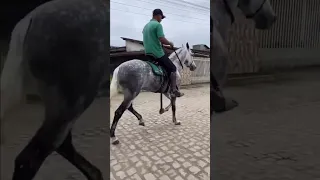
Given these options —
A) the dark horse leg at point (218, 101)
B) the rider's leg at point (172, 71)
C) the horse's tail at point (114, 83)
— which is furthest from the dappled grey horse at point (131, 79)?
the dark horse leg at point (218, 101)

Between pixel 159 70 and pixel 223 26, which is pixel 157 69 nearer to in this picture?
pixel 159 70

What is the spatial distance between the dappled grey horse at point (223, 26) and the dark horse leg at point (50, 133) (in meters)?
0.44

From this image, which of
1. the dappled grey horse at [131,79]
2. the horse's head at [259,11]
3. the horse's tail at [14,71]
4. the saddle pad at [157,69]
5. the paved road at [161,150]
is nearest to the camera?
the horse's tail at [14,71]

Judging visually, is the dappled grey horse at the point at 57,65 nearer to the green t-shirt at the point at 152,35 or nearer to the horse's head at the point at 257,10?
the horse's head at the point at 257,10

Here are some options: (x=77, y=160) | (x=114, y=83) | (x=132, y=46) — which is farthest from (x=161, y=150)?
(x=132, y=46)

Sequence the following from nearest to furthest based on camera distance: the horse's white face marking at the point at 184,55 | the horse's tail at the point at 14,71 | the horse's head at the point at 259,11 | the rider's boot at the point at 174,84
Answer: the horse's tail at the point at 14,71, the horse's head at the point at 259,11, the rider's boot at the point at 174,84, the horse's white face marking at the point at 184,55

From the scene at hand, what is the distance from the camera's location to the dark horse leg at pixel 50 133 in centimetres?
62

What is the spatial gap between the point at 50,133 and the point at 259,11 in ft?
2.21

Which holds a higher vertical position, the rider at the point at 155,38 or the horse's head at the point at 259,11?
the rider at the point at 155,38

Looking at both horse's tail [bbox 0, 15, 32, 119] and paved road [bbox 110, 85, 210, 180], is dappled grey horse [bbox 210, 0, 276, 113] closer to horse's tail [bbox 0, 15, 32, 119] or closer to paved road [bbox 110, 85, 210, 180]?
horse's tail [bbox 0, 15, 32, 119]

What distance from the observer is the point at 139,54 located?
16.6 ft

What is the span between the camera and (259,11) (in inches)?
30.9

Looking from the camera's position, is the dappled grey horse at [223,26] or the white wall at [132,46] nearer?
the dappled grey horse at [223,26]

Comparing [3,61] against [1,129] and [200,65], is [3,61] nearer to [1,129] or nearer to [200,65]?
[1,129]
